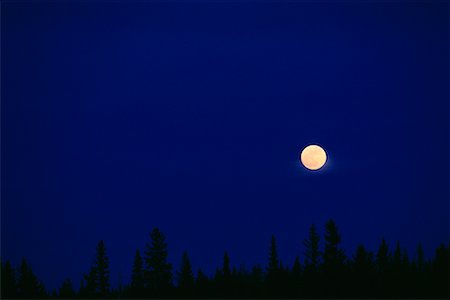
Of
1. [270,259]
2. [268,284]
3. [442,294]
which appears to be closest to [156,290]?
[268,284]

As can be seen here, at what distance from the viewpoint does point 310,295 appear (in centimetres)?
4622

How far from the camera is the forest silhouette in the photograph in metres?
46.2

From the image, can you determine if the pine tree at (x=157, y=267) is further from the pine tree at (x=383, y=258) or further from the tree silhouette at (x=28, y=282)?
the pine tree at (x=383, y=258)

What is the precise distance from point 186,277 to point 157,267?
5079 millimetres

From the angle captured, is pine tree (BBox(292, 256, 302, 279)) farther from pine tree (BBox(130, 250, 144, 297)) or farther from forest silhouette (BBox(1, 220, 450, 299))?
pine tree (BBox(130, 250, 144, 297))

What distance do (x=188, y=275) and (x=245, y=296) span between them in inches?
309

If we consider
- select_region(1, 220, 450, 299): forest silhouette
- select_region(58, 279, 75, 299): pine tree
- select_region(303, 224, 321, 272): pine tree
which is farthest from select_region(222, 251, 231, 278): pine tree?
select_region(58, 279, 75, 299): pine tree

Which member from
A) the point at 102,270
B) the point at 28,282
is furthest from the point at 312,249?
the point at 28,282

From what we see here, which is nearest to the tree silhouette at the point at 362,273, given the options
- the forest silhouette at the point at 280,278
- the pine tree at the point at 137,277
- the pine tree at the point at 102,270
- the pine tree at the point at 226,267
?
the forest silhouette at the point at 280,278

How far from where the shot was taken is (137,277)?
51125 millimetres

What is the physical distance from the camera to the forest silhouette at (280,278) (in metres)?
46.2

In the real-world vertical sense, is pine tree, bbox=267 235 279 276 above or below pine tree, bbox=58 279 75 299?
above

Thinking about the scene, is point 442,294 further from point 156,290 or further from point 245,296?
point 156,290

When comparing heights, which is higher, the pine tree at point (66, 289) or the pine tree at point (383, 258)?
the pine tree at point (383, 258)
